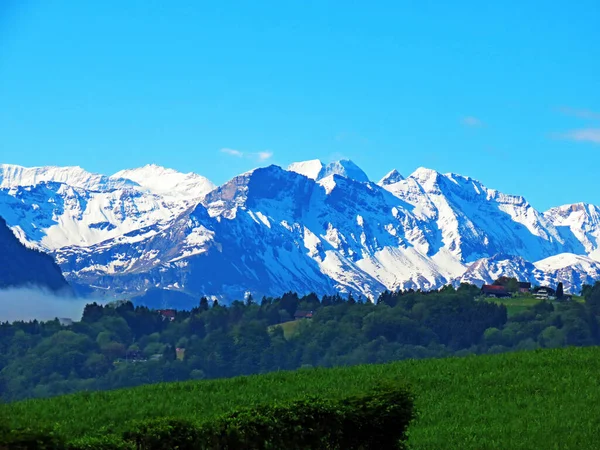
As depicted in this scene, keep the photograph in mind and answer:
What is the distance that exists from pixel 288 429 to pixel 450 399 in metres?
11.7

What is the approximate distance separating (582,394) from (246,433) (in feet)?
48.0

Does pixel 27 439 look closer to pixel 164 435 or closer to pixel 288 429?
pixel 164 435

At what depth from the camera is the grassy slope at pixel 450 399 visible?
28.1 meters

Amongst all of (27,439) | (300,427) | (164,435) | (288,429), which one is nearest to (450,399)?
(300,427)

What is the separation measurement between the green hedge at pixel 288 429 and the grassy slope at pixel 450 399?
126 cm

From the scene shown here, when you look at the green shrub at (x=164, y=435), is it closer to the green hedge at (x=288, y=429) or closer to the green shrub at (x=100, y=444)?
the green hedge at (x=288, y=429)

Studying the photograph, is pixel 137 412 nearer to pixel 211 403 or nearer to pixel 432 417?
pixel 211 403

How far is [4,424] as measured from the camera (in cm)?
1709

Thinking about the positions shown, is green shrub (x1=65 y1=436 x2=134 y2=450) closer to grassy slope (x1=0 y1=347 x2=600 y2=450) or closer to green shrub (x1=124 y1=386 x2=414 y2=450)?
green shrub (x1=124 y1=386 x2=414 y2=450)

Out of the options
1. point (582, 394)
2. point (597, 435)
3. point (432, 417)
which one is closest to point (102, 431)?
point (432, 417)

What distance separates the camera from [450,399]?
32938 millimetres

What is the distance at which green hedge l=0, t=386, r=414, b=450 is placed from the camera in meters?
20.1

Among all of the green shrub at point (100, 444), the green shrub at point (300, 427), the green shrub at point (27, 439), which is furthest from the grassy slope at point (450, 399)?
the green shrub at point (27, 439)

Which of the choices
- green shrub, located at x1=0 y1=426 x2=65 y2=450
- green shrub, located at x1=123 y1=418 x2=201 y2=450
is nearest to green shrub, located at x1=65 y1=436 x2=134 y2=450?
green shrub, located at x1=123 y1=418 x2=201 y2=450
